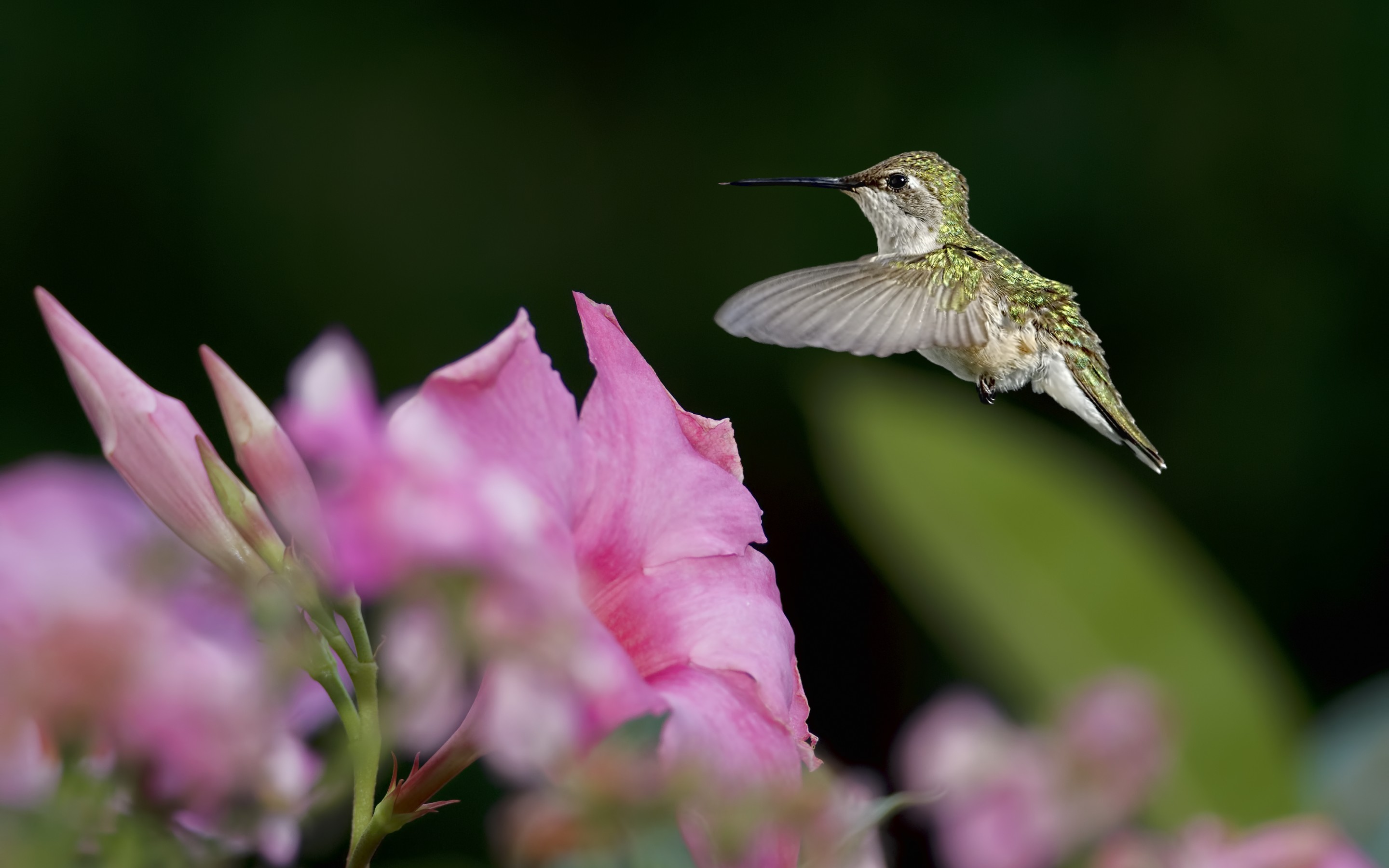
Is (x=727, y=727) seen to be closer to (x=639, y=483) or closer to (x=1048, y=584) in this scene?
(x=639, y=483)

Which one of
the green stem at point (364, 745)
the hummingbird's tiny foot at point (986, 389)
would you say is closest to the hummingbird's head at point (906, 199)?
the hummingbird's tiny foot at point (986, 389)

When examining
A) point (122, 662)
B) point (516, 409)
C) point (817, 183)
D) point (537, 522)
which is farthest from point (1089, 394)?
point (122, 662)

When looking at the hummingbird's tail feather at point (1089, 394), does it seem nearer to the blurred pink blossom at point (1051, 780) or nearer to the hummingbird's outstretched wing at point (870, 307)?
the hummingbird's outstretched wing at point (870, 307)

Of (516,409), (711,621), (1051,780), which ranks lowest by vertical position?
(1051,780)

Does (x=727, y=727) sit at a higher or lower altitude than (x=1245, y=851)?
higher


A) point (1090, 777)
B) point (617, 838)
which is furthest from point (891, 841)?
point (617, 838)

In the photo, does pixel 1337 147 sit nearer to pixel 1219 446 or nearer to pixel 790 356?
pixel 1219 446

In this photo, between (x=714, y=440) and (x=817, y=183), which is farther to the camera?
(x=817, y=183)
